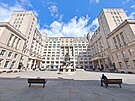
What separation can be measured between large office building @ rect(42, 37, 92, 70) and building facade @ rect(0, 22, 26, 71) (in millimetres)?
36786

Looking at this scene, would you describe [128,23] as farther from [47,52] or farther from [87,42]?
[47,52]

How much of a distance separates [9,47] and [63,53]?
4546 centimetres

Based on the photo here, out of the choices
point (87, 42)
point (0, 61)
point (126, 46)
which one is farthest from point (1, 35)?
point (87, 42)

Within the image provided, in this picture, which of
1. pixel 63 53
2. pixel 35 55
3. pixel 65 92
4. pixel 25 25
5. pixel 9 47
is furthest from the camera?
pixel 63 53

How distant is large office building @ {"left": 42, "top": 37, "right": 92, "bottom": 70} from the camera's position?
77.0 meters

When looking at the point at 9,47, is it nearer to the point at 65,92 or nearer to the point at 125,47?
the point at 65,92

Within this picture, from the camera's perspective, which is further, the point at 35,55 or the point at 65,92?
the point at 35,55

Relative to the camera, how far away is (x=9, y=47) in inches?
1328

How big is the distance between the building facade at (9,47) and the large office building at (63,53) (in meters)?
36.8

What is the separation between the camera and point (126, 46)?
29688 millimetres

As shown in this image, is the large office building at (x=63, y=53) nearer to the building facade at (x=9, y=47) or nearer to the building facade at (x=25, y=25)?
the building facade at (x=25, y=25)

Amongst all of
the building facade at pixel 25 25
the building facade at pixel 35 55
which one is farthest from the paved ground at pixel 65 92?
the building facade at pixel 35 55

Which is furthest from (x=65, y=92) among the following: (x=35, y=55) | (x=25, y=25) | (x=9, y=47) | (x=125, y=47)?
(x=35, y=55)

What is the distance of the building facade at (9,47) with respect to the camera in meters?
30.6
